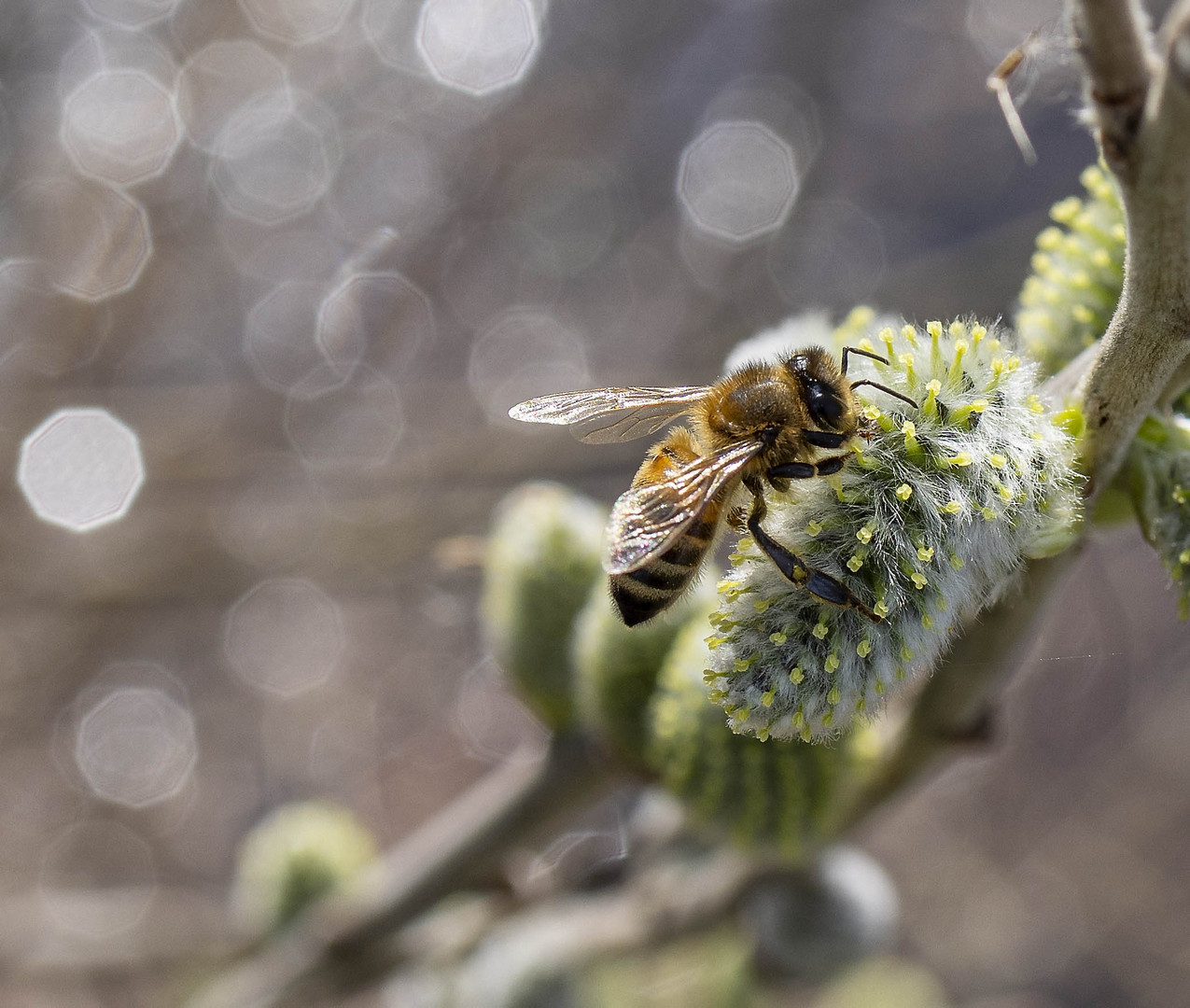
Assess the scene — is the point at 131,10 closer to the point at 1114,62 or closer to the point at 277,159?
the point at 277,159

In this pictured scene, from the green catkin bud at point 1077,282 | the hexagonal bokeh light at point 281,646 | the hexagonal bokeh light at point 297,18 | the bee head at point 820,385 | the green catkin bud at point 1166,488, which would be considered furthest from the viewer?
the hexagonal bokeh light at point 281,646

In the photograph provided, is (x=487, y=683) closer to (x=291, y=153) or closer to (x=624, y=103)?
(x=291, y=153)

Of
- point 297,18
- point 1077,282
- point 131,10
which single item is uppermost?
point 131,10

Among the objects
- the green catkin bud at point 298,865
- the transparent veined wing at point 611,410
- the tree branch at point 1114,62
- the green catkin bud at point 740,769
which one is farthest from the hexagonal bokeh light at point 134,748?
the tree branch at point 1114,62

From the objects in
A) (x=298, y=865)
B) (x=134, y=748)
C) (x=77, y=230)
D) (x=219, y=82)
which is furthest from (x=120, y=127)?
(x=298, y=865)

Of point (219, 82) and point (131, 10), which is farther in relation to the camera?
point (219, 82)

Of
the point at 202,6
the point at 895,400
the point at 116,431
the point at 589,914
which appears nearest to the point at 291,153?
the point at 202,6

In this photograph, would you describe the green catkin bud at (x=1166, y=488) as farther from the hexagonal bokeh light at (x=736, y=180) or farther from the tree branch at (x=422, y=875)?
the hexagonal bokeh light at (x=736, y=180)
